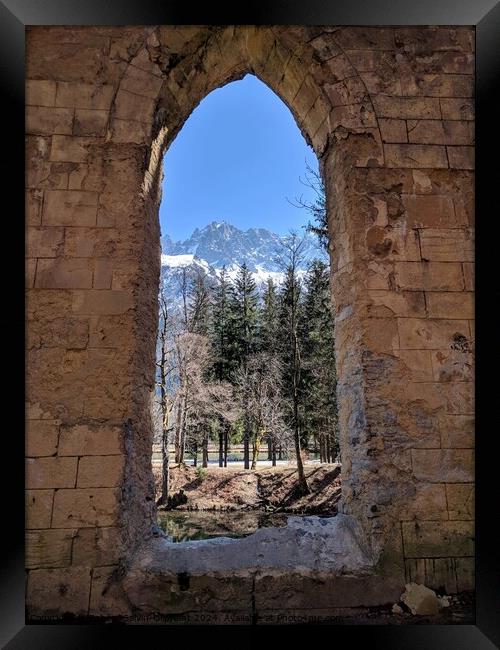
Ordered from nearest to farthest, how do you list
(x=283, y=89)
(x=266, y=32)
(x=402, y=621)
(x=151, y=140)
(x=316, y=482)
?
(x=402, y=621)
(x=151, y=140)
(x=266, y=32)
(x=283, y=89)
(x=316, y=482)

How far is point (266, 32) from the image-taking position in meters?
3.30

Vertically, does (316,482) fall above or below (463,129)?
below

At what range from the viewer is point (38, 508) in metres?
2.55

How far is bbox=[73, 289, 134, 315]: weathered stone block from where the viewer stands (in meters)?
2.77

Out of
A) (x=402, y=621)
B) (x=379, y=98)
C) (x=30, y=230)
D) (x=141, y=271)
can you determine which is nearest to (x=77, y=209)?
(x=30, y=230)

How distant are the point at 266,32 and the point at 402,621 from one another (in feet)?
14.1

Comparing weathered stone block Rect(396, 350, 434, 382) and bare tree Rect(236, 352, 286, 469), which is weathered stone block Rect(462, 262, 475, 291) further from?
bare tree Rect(236, 352, 286, 469)

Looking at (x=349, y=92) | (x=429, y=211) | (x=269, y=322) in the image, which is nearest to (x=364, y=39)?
(x=349, y=92)

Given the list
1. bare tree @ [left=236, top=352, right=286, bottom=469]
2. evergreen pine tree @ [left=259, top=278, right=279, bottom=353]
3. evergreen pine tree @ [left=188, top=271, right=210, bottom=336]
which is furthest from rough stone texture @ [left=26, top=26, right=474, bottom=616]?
evergreen pine tree @ [left=188, top=271, right=210, bottom=336]

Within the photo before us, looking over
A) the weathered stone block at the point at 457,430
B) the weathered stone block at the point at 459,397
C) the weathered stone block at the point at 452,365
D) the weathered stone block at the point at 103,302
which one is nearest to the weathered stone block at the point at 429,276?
the weathered stone block at the point at 452,365

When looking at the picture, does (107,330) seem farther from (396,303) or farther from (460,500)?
(460,500)

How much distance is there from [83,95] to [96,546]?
10.0 feet
